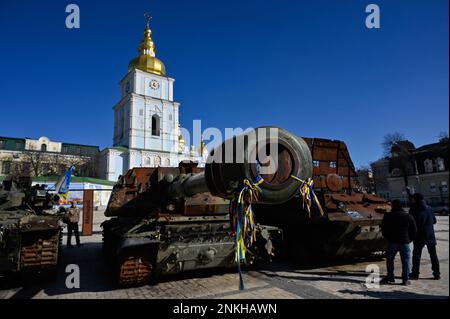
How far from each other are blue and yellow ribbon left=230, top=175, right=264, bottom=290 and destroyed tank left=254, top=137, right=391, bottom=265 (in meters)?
3.88

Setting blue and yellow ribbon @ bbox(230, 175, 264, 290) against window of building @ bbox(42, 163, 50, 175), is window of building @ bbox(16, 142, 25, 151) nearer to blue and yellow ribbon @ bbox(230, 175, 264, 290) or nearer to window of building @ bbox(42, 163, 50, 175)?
window of building @ bbox(42, 163, 50, 175)

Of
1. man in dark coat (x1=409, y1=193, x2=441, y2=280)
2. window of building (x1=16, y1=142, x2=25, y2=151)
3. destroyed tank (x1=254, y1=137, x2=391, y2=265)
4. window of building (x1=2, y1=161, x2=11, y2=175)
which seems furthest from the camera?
window of building (x1=16, y1=142, x2=25, y2=151)

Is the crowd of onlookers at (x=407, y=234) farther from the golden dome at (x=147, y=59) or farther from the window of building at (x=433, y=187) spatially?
the golden dome at (x=147, y=59)

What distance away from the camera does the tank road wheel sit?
207 inches

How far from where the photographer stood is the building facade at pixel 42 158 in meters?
44.7

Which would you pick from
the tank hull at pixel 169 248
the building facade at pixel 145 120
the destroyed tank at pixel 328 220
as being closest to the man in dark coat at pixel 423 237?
the destroyed tank at pixel 328 220

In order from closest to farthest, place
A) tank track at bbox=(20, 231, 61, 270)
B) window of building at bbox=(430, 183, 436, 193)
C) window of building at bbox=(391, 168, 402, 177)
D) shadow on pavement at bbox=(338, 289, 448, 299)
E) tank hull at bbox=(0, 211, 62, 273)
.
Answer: shadow on pavement at bbox=(338, 289, 448, 299) < tank hull at bbox=(0, 211, 62, 273) < tank track at bbox=(20, 231, 61, 270) < window of building at bbox=(430, 183, 436, 193) < window of building at bbox=(391, 168, 402, 177)

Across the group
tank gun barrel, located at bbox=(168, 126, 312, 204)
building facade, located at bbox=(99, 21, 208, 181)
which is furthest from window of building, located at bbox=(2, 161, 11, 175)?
tank gun barrel, located at bbox=(168, 126, 312, 204)

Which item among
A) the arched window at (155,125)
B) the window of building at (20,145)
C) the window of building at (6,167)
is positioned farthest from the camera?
the window of building at (20,145)

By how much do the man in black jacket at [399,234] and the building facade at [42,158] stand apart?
1699 inches

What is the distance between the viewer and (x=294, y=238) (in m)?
7.82

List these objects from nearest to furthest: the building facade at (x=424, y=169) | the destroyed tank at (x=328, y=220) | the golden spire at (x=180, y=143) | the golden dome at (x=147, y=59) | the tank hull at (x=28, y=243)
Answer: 1. the tank hull at (x=28, y=243)
2. the destroyed tank at (x=328, y=220)
3. the building facade at (x=424, y=169)
4. the golden dome at (x=147, y=59)
5. the golden spire at (x=180, y=143)

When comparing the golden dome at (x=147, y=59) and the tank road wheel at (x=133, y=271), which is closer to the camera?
the tank road wheel at (x=133, y=271)

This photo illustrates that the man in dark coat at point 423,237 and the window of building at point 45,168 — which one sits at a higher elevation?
the window of building at point 45,168
